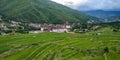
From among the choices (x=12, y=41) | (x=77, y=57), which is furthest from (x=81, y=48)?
(x=12, y=41)

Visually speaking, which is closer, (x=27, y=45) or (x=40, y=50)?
(x=40, y=50)

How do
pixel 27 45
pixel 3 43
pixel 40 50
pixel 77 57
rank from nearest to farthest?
pixel 77 57 < pixel 40 50 < pixel 27 45 < pixel 3 43

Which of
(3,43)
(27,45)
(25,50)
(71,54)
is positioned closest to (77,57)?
(71,54)

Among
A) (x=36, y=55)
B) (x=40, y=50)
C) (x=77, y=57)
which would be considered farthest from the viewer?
(x=40, y=50)

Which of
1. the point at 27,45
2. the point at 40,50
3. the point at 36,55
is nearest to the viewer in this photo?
the point at 36,55

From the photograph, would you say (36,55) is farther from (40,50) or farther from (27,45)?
(27,45)

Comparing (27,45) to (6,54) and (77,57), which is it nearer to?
(6,54)

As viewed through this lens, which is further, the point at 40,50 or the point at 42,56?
the point at 40,50

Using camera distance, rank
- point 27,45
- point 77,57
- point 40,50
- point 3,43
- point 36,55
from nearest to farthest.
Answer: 1. point 77,57
2. point 36,55
3. point 40,50
4. point 27,45
5. point 3,43
